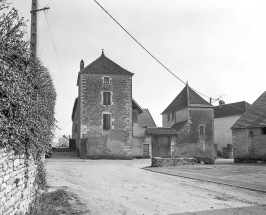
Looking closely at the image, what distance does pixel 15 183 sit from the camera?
641 centimetres

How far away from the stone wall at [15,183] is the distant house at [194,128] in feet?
96.1

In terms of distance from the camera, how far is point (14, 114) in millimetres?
5957

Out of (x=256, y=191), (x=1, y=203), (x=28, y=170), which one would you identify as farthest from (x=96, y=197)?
(x=256, y=191)

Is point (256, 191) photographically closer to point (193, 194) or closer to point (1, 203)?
point (193, 194)

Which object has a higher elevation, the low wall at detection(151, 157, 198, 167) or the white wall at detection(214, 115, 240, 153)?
the white wall at detection(214, 115, 240, 153)

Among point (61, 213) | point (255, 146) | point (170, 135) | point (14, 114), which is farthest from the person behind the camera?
point (170, 135)

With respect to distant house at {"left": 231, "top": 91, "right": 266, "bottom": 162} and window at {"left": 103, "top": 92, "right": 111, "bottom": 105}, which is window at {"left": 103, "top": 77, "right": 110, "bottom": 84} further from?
distant house at {"left": 231, "top": 91, "right": 266, "bottom": 162}

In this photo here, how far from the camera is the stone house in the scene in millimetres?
31391

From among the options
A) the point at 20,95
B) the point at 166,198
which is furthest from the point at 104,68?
the point at 20,95

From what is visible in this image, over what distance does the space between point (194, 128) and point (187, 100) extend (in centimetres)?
396

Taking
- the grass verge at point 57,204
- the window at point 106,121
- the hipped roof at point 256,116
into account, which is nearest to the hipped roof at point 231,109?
the hipped roof at point 256,116

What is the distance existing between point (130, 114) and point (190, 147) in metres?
9.68

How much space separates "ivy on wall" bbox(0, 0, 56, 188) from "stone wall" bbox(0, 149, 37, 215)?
0.76 ft

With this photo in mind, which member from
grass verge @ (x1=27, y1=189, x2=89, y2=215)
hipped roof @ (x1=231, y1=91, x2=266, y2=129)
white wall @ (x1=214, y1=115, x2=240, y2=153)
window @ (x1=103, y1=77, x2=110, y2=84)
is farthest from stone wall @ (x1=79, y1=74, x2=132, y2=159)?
grass verge @ (x1=27, y1=189, x2=89, y2=215)
